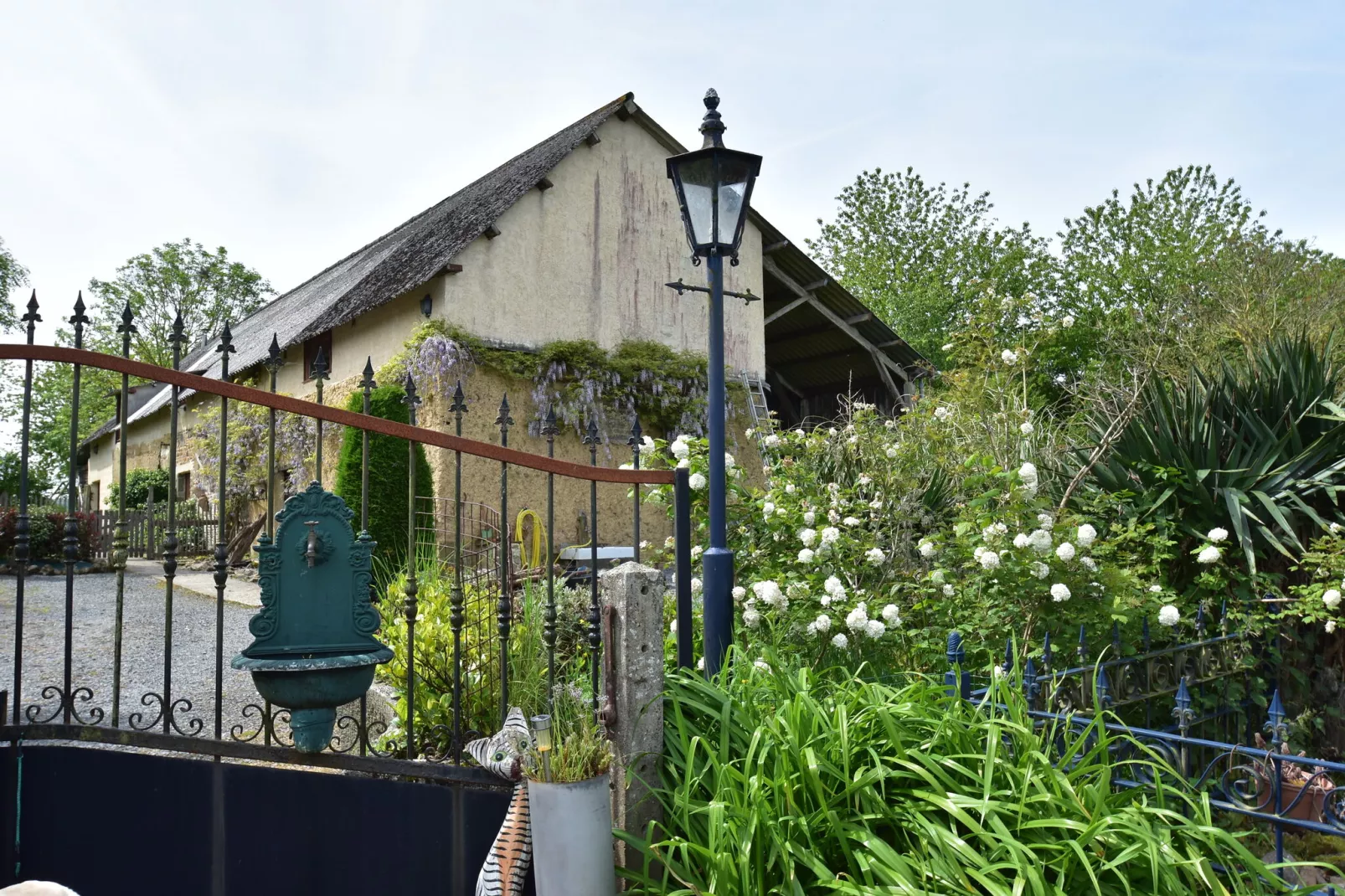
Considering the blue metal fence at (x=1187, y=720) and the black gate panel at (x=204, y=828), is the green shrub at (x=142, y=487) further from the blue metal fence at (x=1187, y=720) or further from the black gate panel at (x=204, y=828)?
the blue metal fence at (x=1187, y=720)

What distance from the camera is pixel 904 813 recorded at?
88.4 inches

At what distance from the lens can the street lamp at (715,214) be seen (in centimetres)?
359

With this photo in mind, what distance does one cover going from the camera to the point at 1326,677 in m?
4.48

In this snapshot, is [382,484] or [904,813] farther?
[382,484]

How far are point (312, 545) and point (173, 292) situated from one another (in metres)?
35.4

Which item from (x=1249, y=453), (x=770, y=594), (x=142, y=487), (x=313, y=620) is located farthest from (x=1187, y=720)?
(x=142, y=487)

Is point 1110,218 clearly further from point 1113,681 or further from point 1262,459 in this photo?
point 1113,681

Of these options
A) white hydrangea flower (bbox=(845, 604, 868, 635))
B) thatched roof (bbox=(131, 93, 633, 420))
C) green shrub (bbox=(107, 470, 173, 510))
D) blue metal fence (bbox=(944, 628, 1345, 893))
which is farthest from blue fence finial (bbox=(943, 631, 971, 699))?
green shrub (bbox=(107, 470, 173, 510))

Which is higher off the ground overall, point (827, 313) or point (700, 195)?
point (827, 313)

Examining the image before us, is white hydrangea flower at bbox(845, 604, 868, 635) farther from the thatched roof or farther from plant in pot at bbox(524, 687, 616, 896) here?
the thatched roof

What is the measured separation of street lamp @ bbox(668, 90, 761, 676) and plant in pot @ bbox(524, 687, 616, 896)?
1.32 meters

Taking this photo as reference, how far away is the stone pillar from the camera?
8.34 ft

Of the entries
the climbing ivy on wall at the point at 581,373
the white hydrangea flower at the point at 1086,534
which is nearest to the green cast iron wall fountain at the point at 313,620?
the white hydrangea flower at the point at 1086,534

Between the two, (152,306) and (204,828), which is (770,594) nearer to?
(204,828)
